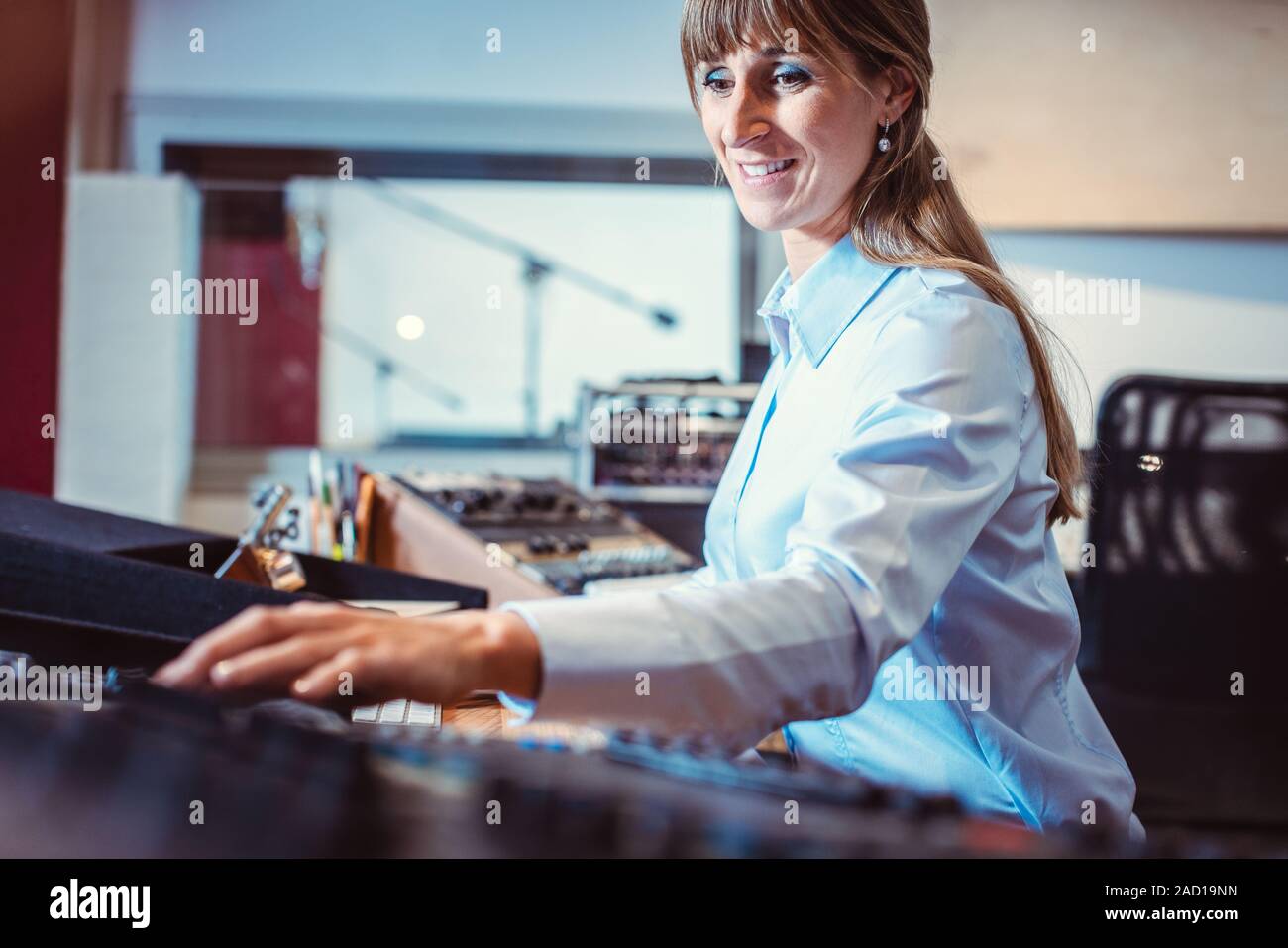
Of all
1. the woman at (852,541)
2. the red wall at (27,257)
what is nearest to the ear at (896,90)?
the woman at (852,541)

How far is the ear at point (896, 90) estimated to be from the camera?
98 cm

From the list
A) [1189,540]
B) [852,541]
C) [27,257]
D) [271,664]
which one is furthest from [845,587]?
[27,257]

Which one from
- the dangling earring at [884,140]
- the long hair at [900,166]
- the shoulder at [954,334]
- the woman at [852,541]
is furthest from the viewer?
the dangling earring at [884,140]

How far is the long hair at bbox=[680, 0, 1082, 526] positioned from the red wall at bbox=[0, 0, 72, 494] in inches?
69.7

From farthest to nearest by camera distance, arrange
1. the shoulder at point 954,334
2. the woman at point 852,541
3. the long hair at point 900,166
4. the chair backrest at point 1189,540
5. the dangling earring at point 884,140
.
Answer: the chair backrest at point 1189,540 → the dangling earring at point 884,140 → the long hair at point 900,166 → the shoulder at point 954,334 → the woman at point 852,541

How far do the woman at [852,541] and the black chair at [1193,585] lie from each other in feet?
3.47

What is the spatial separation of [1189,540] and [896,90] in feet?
4.45

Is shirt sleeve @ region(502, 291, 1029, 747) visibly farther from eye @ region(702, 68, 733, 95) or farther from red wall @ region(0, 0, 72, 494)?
red wall @ region(0, 0, 72, 494)

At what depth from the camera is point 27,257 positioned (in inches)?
90.4

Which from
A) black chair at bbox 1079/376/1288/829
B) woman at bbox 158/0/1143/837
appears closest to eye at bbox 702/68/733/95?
woman at bbox 158/0/1143/837

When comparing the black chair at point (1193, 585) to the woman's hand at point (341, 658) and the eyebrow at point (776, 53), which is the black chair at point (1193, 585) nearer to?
the eyebrow at point (776, 53)

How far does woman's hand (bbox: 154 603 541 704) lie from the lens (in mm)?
442

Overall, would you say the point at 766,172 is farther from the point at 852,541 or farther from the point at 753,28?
the point at 852,541
